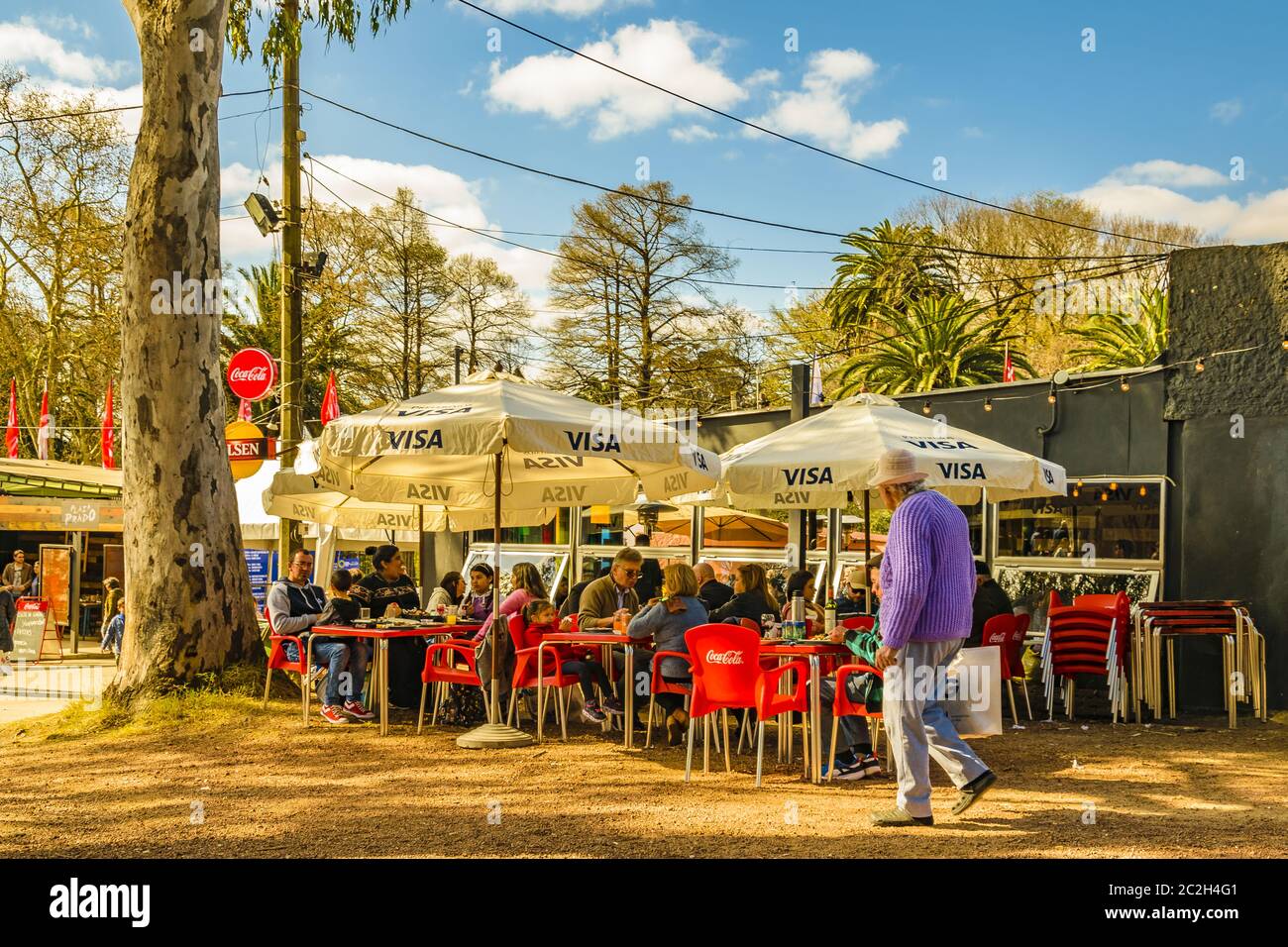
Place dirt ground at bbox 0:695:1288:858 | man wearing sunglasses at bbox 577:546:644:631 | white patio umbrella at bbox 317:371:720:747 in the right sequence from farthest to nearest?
1. man wearing sunglasses at bbox 577:546:644:631
2. white patio umbrella at bbox 317:371:720:747
3. dirt ground at bbox 0:695:1288:858

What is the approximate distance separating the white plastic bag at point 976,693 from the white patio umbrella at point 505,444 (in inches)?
115

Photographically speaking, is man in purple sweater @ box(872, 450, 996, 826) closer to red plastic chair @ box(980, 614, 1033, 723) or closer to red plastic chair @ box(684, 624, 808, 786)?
red plastic chair @ box(684, 624, 808, 786)

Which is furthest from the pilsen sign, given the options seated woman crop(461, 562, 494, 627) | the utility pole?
seated woman crop(461, 562, 494, 627)

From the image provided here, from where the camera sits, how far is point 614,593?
10375 mm

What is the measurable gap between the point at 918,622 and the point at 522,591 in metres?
4.67

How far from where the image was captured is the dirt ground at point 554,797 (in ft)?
19.2

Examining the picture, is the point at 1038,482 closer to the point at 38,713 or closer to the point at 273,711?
the point at 273,711

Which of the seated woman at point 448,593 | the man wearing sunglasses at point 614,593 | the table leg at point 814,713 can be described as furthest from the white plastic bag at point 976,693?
the seated woman at point 448,593

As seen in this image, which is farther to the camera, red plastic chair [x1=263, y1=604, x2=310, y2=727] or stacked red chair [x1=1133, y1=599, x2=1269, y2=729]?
stacked red chair [x1=1133, y1=599, x2=1269, y2=729]

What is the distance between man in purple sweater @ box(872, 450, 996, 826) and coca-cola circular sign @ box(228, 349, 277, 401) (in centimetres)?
1264

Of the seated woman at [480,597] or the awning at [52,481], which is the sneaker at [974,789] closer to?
the seated woman at [480,597]

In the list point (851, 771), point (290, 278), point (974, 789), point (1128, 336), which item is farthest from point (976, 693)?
point (1128, 336)

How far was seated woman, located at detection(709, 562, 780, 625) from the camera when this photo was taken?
963 cm

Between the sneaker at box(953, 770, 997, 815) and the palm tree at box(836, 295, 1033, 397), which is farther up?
the palm tree at box(836, 295, 1033, 397)
